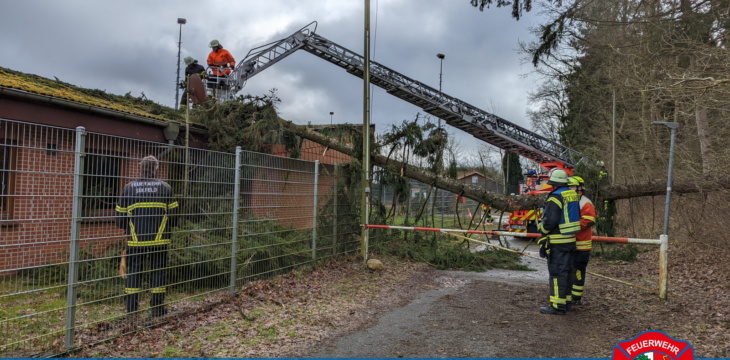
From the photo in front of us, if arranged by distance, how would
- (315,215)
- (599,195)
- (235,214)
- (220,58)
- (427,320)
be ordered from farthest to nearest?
1. (220,58)
2. (599,195)
3. (315,215)
4. (235,214)
5. (427,320)

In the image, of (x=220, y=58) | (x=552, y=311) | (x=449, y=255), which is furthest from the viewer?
(x=220, y=58)

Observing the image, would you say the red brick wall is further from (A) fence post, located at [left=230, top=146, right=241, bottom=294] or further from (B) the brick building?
(A) fence post, located at [left=230, top=146, right=241, bottom=294]

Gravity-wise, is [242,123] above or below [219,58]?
below

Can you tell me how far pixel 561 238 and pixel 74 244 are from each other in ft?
17.9

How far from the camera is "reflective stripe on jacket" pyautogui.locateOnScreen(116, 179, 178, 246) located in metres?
4.80

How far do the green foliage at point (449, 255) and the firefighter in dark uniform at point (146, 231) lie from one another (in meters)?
5.87

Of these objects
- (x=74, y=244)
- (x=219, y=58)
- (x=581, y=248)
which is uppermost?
(x=219, y=58)

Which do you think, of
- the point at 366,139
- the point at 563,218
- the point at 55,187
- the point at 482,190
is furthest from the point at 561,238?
the point at 55,187

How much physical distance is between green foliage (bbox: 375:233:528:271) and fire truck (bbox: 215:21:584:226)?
3709 mm

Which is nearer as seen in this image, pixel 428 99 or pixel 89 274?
pixel 89 274

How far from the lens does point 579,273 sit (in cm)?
639

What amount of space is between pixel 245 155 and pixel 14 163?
2.93 meters

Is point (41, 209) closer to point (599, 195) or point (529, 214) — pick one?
point (599, 195)

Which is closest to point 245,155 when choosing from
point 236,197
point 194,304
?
point 236,197
